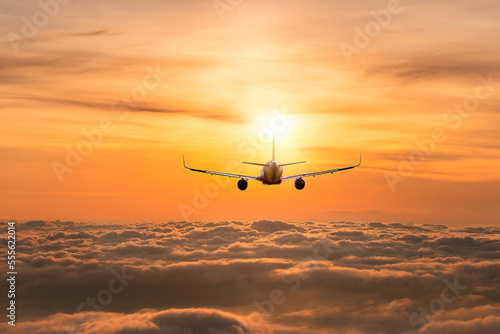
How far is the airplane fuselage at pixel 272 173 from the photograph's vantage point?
313ft

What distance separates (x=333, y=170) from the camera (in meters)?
96.1

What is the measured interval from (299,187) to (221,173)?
15.5m

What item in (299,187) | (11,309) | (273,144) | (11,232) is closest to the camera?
(299,187)

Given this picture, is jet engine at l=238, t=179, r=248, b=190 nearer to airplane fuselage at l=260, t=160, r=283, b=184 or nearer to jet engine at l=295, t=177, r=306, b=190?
airplane fuselage at l=260, t=160, r=283, b=184

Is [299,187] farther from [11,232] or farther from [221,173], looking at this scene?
[11,232]

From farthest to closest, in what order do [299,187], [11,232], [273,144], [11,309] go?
1. [11,309]
2. [11,232]
3. [273,144]
4. [299,187]

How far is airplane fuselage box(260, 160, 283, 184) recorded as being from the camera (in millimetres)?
95438

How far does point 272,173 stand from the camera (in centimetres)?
9544

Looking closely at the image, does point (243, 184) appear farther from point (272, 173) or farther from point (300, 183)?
point (300, 183)

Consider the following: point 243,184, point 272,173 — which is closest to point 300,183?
point 272,173

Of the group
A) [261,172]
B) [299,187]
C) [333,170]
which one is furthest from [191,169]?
[333,170]

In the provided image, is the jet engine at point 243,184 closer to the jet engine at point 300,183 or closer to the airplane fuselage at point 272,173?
the airplane fuselage at point 272,173

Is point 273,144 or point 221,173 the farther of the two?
point 273,144

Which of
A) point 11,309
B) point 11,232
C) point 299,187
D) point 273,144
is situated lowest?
point 11,309
